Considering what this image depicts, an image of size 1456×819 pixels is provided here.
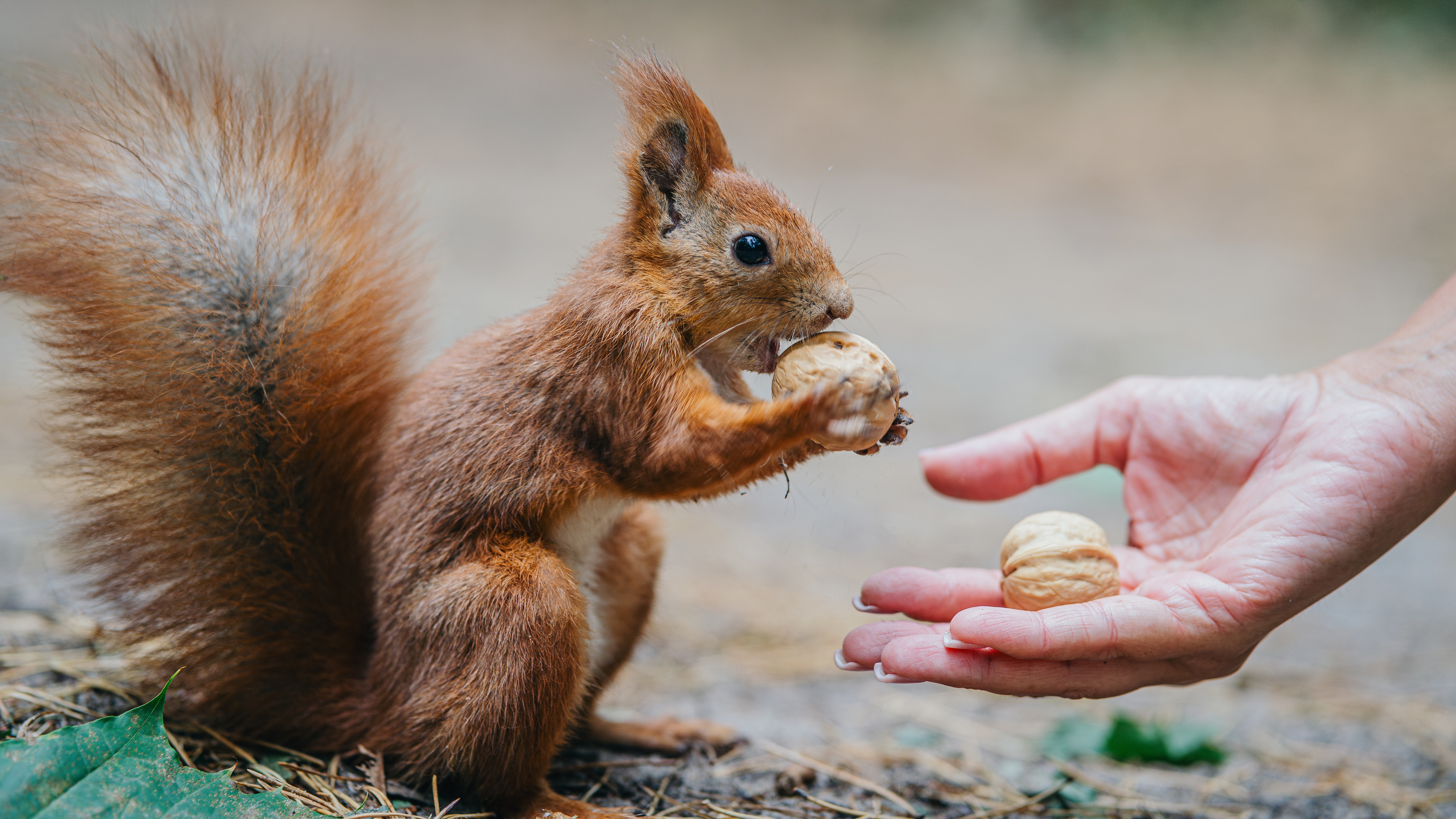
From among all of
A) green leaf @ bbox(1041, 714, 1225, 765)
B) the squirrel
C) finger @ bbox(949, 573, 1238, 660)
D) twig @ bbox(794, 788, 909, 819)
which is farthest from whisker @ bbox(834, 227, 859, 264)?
green leaf @ bbox(1041, 714, 1225, 765)

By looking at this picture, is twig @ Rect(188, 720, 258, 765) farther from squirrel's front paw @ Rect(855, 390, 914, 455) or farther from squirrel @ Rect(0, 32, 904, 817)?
squirrel's front paw @ Rect(855, 390, 914, 455)

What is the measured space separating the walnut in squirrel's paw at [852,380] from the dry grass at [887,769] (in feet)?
Answer: 2.22

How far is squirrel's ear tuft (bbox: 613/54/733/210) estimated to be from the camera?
1342 millimetres

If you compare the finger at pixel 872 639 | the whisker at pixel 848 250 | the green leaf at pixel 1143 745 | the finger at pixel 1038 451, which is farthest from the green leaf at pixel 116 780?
the green leaf at pixel 1143 745

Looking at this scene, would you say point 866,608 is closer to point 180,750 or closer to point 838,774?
point 838,774

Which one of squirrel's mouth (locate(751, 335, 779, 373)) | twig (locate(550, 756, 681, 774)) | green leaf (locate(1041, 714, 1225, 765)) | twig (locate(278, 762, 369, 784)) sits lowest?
twig (locate(278, 762, 369, 784))

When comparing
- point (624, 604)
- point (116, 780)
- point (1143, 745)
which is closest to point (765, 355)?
point (624, 604)

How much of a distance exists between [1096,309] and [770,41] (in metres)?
4.96

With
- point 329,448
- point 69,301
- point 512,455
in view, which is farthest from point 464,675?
point 69,301

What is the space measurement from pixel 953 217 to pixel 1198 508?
19.1 ft

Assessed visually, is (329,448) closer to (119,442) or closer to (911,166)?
(119,442)

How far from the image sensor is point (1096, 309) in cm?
549

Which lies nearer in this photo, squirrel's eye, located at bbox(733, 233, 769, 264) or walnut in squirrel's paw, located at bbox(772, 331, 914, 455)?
walnut in squirrel's paw, located at bbox(772, 331, 914, 455)

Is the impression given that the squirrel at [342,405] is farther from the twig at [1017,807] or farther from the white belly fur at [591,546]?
the twig at [1017,807]
